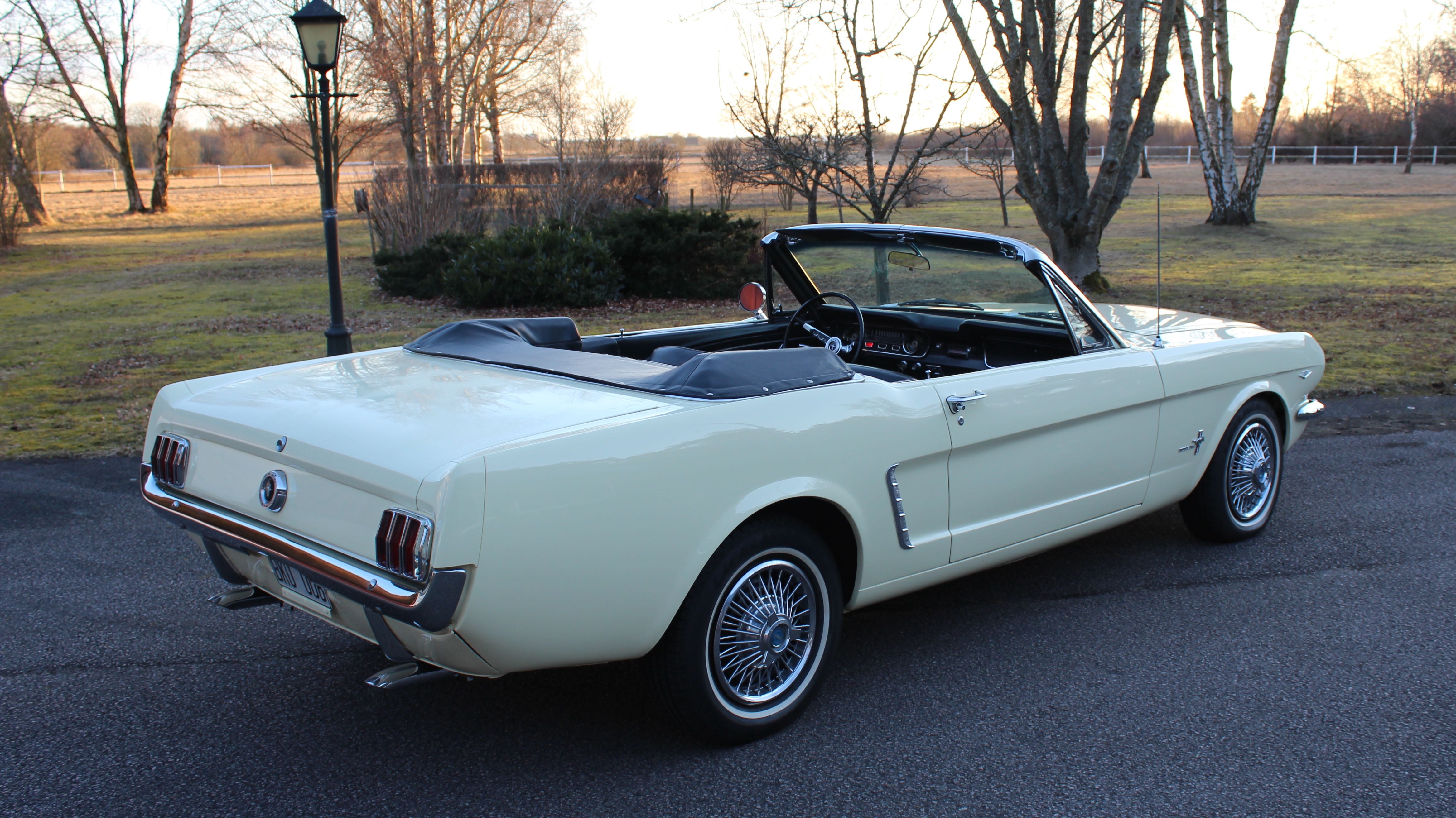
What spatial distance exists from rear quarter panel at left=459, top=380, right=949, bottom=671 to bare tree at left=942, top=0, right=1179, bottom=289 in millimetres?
9560

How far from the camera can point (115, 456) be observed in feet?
20.8

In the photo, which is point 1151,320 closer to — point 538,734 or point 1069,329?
point 1069,329

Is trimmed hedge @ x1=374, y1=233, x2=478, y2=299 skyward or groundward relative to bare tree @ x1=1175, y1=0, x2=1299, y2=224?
groundward

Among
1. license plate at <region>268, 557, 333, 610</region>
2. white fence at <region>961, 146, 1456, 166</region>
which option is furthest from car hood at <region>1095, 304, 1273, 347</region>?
white fence at <region>961, 146, 1456, 166</region>

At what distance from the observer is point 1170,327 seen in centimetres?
464

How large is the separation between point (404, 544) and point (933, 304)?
2.72 m

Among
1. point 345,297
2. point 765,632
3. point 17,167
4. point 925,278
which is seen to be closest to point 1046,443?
point 925,278

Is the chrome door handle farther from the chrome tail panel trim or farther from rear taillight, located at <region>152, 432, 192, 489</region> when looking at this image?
rear taillight, located at <region>152, 432, 192, 489</region>

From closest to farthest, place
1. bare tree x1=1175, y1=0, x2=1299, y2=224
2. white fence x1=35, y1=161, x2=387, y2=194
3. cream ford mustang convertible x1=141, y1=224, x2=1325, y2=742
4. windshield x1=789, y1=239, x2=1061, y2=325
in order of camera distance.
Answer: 1. cream ford mustang convertible x1=141, y1=224, x2=1325, y2=742
2. windshield x1=789, y1=239, x2=1061, y2=325
3. bare tree x1=1175, y1=0, x2=1299, y2=224
4. white fence x1=35, y1=161, x2=387, y2=194

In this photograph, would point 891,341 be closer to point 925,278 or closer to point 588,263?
point 925,278

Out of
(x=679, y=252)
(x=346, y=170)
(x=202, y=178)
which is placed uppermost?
(x=346, y=170)

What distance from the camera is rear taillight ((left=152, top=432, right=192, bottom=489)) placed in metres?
3.09

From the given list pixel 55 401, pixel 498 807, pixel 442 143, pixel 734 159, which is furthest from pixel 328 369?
pixel 442 143

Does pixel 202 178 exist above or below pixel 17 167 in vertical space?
above
